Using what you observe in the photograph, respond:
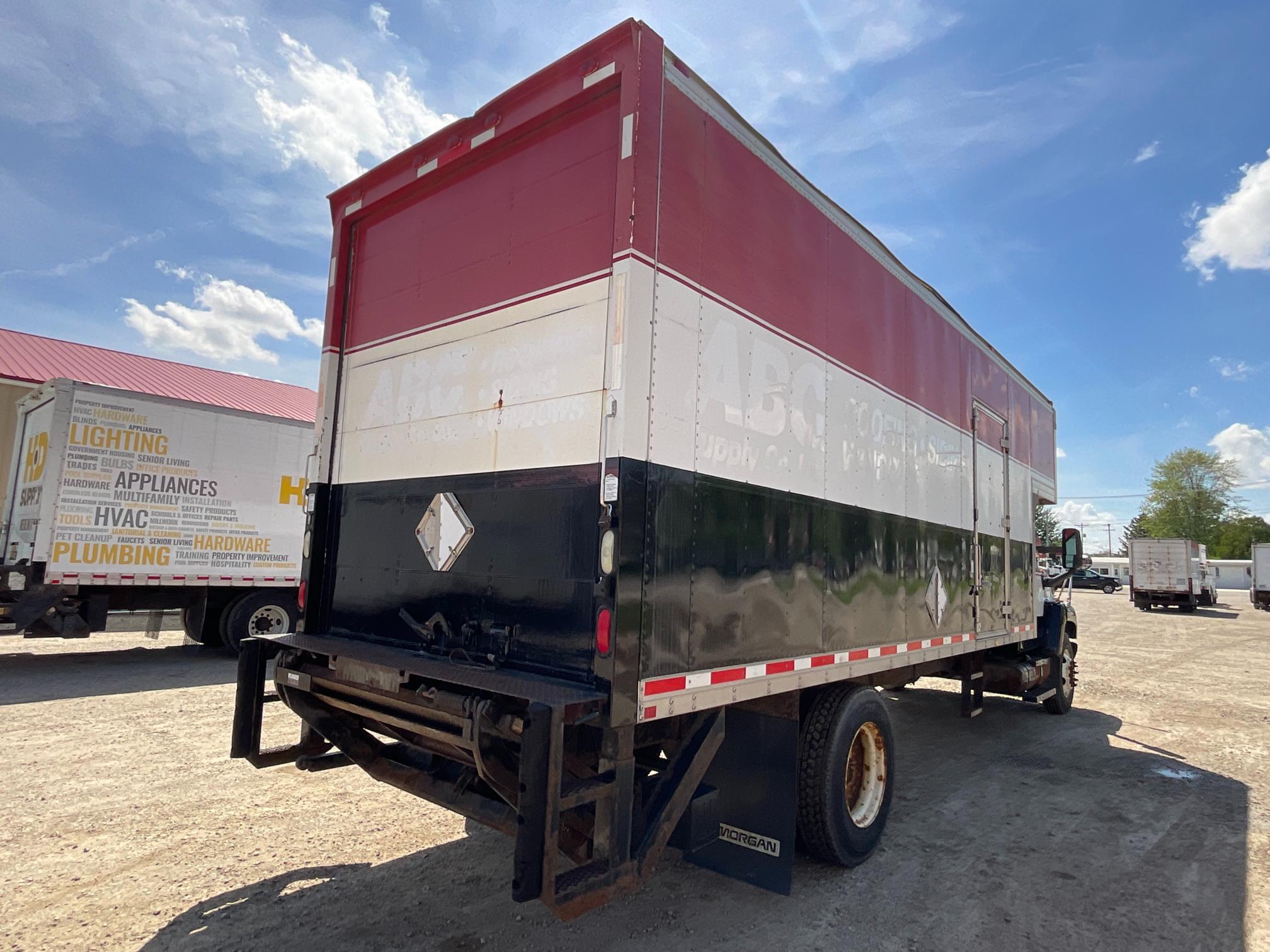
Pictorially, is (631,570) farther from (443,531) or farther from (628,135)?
(628,135)

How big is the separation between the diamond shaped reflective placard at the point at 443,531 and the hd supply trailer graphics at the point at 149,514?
6.51 m

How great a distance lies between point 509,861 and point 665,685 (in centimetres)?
202

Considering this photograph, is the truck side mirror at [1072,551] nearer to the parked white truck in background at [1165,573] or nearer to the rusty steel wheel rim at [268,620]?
the rusty steel wheel rim at [268,620]

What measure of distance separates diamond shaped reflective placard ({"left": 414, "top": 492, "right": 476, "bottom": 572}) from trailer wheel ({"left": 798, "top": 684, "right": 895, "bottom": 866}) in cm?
221

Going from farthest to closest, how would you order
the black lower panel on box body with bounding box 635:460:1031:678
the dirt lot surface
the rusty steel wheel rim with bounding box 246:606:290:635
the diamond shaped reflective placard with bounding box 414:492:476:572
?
the rusty steel wheel rim with bounding box 246:606:290:635, the diamond shaped reflective placard with bounding box 414:492:476:572, the dirt lot surface, the black lower panel on box body with bounding box 635:460:1031:678

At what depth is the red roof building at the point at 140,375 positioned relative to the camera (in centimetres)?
1733

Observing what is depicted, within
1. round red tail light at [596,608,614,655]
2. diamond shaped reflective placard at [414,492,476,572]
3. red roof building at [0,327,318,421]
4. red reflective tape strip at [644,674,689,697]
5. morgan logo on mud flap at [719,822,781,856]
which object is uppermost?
red roof building at [0,327,318,421]

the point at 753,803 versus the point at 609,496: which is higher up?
the point at 609,496

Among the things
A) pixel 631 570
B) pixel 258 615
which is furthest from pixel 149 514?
pixel 631 570

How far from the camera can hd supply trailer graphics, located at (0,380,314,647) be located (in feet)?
30.6

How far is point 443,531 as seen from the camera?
12.4ft

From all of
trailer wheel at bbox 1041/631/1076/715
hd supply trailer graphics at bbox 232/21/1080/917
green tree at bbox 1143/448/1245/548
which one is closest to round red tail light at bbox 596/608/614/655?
hd supply trailer graphics at bbox 232/21/1080/917

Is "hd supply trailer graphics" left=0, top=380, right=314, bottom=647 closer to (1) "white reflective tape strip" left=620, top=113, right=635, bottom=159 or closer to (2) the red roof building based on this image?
(2) the red roof building

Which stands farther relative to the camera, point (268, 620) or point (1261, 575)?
point (1261, 575)
